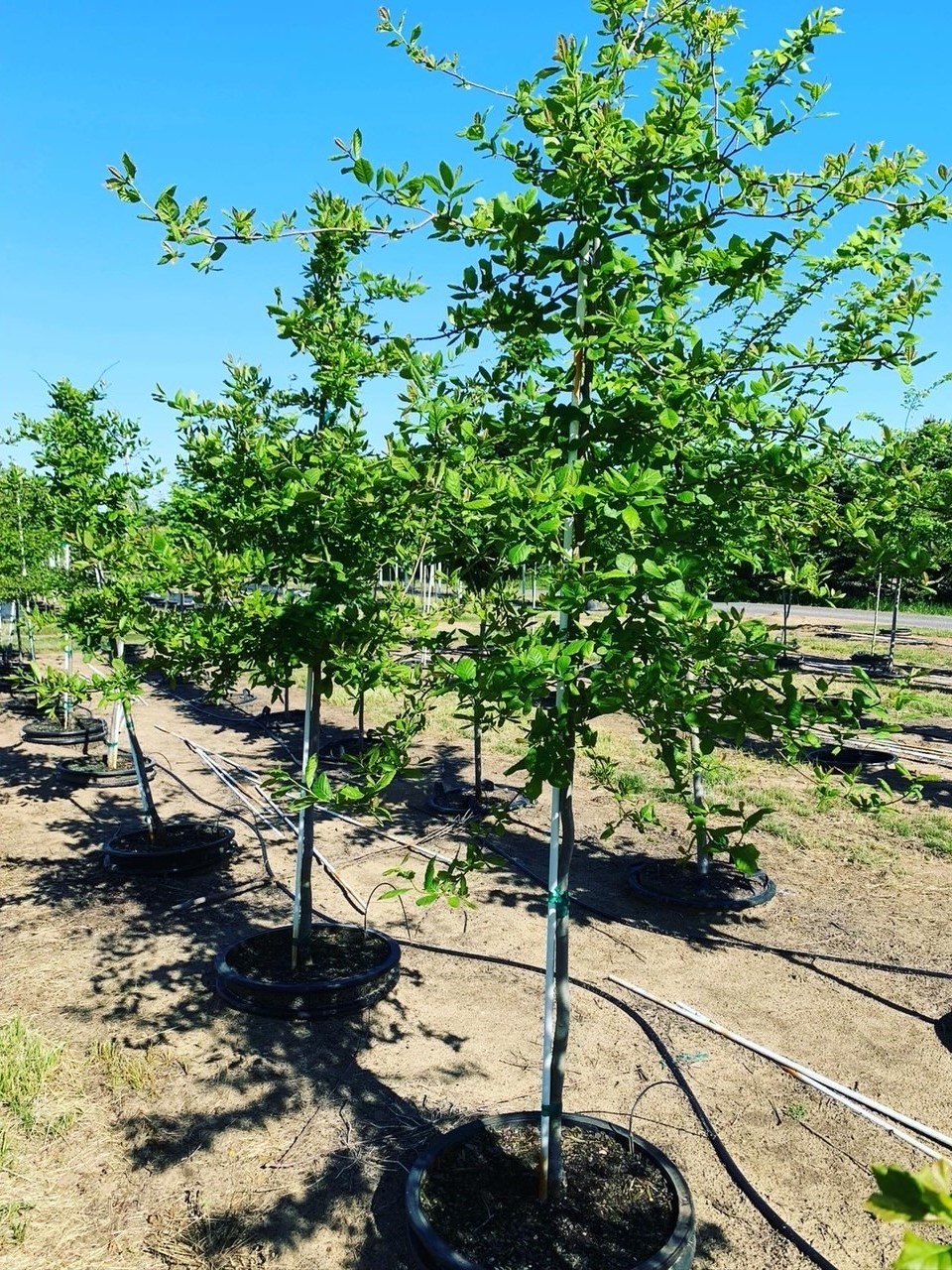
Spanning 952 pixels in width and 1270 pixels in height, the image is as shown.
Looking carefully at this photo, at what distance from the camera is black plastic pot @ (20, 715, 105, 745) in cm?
1207

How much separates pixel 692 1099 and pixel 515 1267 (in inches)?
60.2

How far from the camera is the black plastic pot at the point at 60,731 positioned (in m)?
12.1

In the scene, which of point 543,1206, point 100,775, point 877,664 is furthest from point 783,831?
point 877,664

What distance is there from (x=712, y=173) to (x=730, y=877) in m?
5.78

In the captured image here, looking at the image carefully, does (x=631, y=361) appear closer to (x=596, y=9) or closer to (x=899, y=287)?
(x=596, y=9)

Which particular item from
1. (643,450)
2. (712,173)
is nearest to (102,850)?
(643,450)

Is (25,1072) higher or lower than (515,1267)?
lower

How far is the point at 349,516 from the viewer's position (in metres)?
4.57

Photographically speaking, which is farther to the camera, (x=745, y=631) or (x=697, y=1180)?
(x=697, y=1180)

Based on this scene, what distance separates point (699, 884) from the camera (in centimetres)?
700

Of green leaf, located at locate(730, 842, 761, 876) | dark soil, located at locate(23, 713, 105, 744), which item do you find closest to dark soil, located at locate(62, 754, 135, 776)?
dark soil, located at locate(23, 713, 105, 744)

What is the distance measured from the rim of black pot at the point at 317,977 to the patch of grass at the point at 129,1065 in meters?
0.58

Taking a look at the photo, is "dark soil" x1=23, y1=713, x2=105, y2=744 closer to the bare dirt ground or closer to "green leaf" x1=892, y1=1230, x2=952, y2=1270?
the bare dirt ground

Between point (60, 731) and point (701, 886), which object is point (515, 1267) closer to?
point (701, 886)
